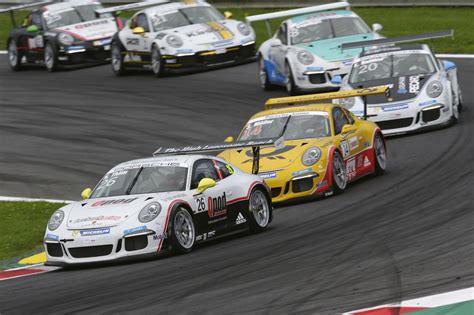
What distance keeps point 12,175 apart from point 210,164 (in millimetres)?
5588

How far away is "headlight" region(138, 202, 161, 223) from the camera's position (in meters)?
12.1

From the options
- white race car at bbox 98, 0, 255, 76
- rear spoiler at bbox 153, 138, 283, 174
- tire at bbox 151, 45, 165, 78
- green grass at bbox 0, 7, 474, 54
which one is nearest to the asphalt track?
tire at bbox 151, 45, 165, 78

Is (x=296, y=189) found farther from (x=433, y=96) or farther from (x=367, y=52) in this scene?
(x=367, y=52)

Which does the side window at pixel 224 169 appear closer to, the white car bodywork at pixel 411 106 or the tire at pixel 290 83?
the white car bodywork at pixel 411 106

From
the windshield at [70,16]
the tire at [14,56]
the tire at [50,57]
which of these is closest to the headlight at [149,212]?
the tire at [50,57]

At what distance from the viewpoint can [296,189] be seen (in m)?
15.6

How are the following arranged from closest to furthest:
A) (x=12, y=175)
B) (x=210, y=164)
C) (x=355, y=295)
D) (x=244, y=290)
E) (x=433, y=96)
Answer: (x=355, y=295) → (x=244, y=290) → (x=210, y=164) → (x=12, y=175) → (x=433, y=96)

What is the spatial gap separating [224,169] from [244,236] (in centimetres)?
78

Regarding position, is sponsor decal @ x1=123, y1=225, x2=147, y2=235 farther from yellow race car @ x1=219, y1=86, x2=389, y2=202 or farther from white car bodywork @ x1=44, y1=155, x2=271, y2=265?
yellow race car @ x1=219, y1=86, x2=389, y2=202

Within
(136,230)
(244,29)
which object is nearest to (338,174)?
(136,230)

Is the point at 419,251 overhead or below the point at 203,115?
overhead

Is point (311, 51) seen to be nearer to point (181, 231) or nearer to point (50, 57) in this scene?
point (50, 57)

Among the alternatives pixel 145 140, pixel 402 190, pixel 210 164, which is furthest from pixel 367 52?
pixel 210 164

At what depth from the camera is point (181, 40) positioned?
25.9m
